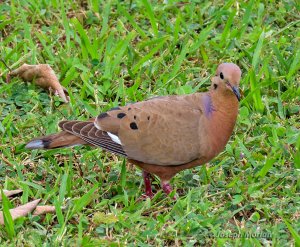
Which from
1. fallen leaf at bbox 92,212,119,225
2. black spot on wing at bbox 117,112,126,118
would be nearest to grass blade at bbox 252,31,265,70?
black spot on wing at bbox 117,112,126,118

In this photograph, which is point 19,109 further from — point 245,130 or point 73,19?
point 245,130

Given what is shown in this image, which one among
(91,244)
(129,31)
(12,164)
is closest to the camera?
(91,244)

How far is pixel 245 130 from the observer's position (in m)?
5.77

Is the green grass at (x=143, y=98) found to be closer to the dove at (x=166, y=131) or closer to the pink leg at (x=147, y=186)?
the pink leg at (x=147, y=186)

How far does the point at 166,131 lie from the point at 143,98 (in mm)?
1057

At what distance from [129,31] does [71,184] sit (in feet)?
6.65

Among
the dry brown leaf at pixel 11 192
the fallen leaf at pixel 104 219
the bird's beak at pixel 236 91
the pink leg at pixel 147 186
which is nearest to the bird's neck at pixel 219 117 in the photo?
the bird's beak at pixel 236 91

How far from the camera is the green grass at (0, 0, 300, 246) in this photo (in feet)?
15.8

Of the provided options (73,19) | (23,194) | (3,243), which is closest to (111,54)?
(73,19)

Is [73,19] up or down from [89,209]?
up

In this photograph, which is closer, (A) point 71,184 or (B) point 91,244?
(B) point 91,244

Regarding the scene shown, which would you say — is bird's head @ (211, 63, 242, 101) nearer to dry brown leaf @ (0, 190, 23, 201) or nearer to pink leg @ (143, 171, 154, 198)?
pink leg @ (143, 171, 154, 198)

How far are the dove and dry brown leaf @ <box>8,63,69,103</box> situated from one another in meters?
0.93

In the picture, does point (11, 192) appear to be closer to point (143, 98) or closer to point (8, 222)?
point (8, 222)
